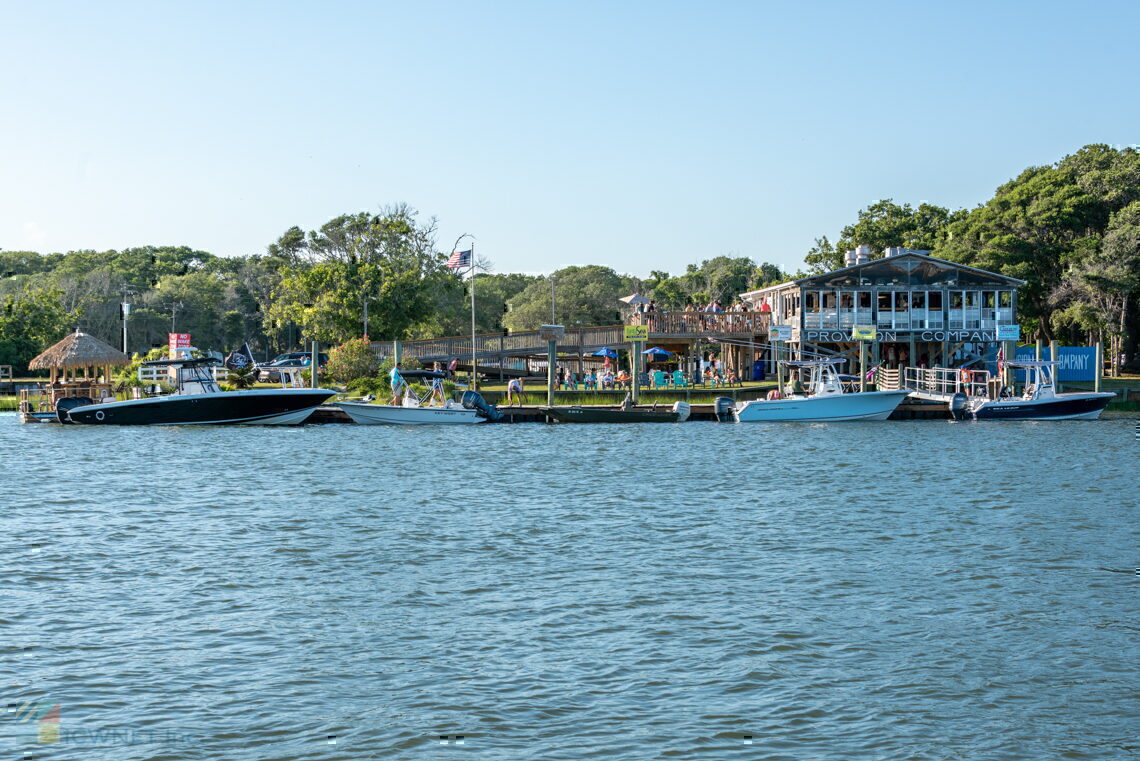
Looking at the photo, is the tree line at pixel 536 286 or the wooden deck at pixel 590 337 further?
the tree line at pixel 536 286

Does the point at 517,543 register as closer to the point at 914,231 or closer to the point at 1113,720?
the point at 1113,720

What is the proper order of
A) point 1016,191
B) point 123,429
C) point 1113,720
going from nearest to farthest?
point 1113,720 < point 123,429 < point 1016,191

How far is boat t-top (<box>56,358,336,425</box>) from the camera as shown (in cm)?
4631

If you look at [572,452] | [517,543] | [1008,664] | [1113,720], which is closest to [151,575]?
[517,543]

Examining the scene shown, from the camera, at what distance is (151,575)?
56.0 feet

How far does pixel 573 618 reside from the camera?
1430cm

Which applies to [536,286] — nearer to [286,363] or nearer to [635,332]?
[286,363]

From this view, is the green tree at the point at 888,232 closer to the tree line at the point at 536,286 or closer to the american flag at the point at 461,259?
the tree line at the point at 536,286

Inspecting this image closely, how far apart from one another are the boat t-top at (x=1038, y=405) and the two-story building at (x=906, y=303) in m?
10.8

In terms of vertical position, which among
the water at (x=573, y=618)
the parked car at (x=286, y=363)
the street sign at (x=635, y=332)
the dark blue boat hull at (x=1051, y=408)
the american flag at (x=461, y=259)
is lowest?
the water at (x=573, y=618)

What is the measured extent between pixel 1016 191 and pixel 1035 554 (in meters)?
62.7

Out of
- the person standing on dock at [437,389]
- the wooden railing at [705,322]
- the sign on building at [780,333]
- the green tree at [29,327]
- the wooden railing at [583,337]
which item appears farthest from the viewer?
the green tree at [29,327]

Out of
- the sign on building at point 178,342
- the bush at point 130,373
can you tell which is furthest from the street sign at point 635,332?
the bush at point 130,373

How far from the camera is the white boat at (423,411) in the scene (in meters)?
46.6
